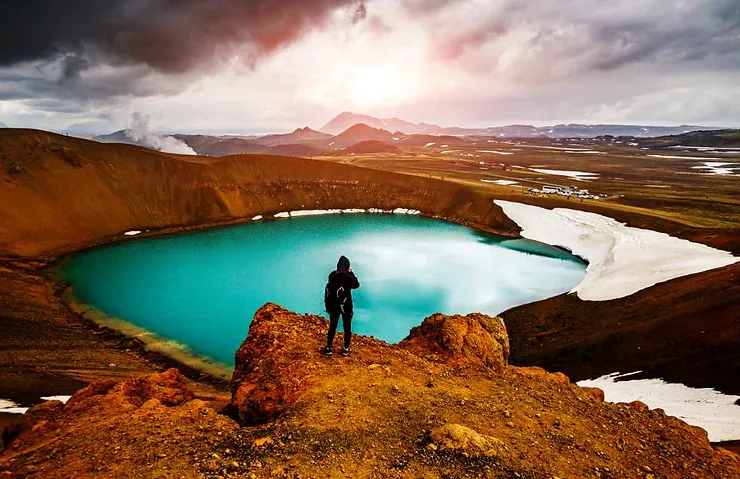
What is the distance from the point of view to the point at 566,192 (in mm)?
97875

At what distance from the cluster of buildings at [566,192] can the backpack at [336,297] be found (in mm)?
91084

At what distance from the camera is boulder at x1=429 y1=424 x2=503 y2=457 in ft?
22.5

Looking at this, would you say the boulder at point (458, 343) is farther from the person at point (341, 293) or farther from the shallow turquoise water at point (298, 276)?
the shallow turquoise water at point (298, 276)

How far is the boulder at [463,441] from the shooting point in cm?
685

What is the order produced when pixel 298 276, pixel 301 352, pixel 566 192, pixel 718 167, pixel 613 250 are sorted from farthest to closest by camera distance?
pixel 718 167, pixel 566 192, pixel 613 250, pixel 298 276, pixel 301 352

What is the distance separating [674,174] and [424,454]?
161083 mm

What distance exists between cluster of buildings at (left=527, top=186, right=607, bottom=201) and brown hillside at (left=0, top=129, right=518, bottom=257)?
2157 cm

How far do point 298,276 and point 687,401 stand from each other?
3584cm

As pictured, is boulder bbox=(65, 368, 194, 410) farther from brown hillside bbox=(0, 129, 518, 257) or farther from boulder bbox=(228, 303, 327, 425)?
brown hillside bbox=(0, 129, 518, 257)

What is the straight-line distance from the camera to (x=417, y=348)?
14.0 m

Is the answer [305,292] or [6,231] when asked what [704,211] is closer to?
[305,292]

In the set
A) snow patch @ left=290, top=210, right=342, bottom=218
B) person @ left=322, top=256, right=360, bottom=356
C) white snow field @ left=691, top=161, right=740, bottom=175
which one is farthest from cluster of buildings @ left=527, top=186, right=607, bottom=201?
person @ left=322, top=256, right=360, bottom=356

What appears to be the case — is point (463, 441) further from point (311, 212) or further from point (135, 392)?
point (311, 212)

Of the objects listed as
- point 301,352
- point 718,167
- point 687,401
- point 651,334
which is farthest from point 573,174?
point 301,352
